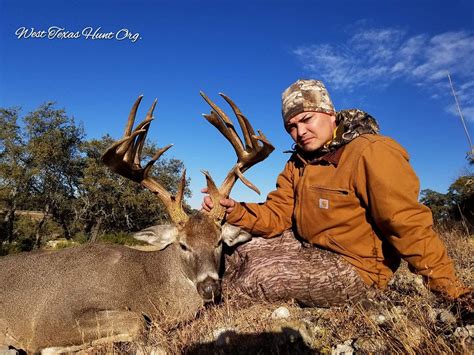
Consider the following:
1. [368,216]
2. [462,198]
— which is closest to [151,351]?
[368,216]

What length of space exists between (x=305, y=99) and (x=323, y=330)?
246 cm

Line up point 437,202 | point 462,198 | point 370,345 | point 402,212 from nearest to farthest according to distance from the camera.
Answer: point 370,345
point 402,212
point 462,198
point 437,202

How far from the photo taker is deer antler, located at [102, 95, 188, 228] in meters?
5.01

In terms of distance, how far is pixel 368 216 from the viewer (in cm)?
414

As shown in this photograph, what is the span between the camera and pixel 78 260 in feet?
17.0

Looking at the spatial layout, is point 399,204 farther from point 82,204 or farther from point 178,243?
point 82,204

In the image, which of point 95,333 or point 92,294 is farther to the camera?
point 92,294

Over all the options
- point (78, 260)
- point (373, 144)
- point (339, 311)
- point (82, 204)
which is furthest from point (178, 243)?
point (82, 204)

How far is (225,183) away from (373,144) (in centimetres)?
212

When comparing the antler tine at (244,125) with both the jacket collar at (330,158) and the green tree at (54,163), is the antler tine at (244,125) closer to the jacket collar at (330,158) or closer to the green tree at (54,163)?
the jacket collar at (330,158)

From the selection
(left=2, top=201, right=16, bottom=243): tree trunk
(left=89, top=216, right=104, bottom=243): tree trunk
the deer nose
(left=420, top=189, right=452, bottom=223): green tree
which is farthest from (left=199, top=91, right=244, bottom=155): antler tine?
(left=89, top=216, right=104, bottom=243): tree trunk

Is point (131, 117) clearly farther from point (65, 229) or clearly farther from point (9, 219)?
point (65, 229)

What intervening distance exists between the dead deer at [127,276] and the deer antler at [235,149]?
0.04 ft

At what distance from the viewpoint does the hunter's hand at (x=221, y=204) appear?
5148 millimetres
